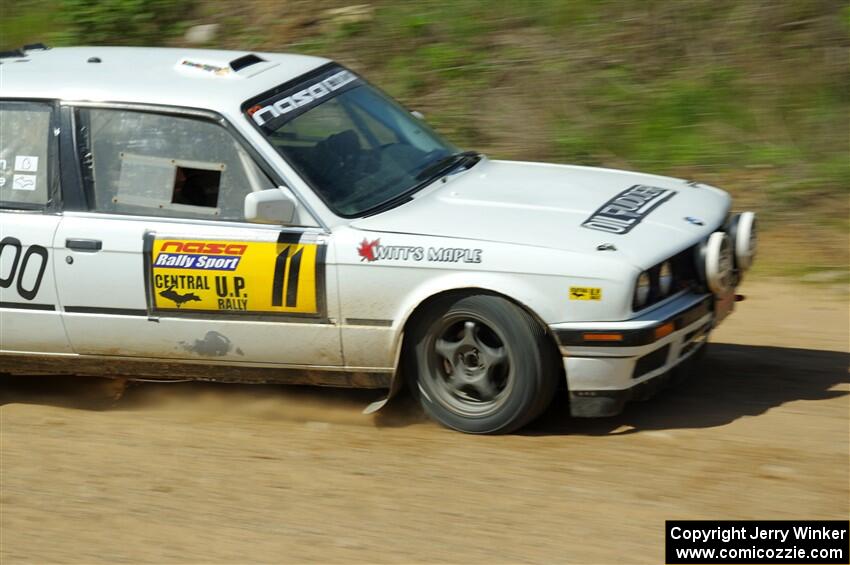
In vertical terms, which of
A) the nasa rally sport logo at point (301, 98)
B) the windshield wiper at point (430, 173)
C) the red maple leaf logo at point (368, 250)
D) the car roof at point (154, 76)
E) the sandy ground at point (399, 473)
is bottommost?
the sandy ground at point (399, 473)

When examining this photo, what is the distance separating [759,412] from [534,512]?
4.76ft

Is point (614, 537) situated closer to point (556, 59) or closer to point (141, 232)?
point (141, 232)

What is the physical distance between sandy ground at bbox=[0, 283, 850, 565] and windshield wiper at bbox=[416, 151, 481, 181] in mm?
1173

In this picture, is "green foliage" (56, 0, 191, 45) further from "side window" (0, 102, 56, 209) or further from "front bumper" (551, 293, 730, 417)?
"front bumper" (551, 293, 730, 417)

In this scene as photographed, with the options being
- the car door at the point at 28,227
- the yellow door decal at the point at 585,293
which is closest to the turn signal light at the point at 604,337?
the yellow door decal at the point at 585,293

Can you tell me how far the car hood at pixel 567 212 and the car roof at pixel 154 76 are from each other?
3.18 feet

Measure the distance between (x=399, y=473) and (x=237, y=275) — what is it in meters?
1.17

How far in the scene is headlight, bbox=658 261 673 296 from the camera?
5.01m

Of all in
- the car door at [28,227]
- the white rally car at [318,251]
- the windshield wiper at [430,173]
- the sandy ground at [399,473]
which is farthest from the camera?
the car door at [28,227]

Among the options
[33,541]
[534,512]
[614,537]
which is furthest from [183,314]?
[614,537]

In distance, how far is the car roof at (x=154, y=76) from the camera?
556cm

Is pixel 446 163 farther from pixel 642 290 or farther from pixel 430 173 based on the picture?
pixel 642 290

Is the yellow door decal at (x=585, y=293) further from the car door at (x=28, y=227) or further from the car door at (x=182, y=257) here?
the car door at (x=28, y=227)

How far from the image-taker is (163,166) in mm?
5508
